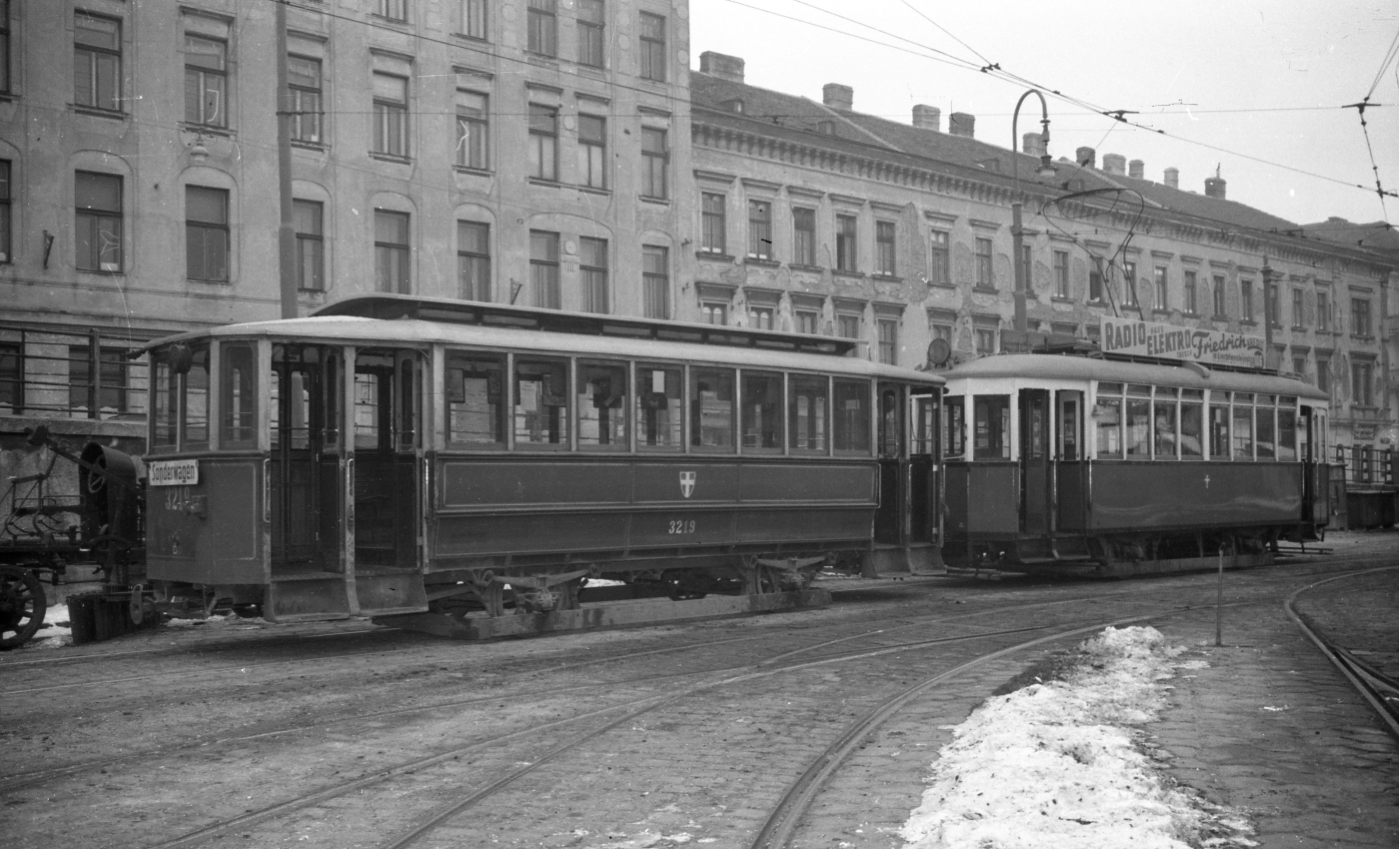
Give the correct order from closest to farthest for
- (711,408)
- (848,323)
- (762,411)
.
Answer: (711,408)
(762,411)
(848,323)

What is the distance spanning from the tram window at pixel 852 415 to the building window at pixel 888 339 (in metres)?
23.9

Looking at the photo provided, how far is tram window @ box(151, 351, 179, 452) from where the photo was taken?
12867 millimetres

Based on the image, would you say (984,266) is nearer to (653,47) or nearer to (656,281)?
(656,281)

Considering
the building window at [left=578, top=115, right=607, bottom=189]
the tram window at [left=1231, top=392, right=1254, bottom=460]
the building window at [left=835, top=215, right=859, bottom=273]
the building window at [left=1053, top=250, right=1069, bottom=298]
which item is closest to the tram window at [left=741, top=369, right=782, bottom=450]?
the tram window at [left=1231, top=392, right=1254, bottom=460]

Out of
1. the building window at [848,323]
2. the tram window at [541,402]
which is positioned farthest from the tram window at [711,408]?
the building window at [848,323]

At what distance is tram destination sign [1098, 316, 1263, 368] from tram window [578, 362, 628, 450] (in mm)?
9830

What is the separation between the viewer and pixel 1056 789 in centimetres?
652

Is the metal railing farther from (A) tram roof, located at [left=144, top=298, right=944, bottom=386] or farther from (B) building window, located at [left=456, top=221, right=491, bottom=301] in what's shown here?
(B) building window, located at [left=456, top=221, right=491, bottom=301]

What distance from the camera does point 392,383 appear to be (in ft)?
43.6

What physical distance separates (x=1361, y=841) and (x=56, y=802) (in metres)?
5.79

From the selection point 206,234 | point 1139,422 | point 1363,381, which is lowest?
point 1139,422

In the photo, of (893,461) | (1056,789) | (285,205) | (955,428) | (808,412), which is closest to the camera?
(1056,789)

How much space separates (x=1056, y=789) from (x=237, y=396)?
26.8ft

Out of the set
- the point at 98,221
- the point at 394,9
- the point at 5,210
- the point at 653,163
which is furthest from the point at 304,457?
the point at 653,163
